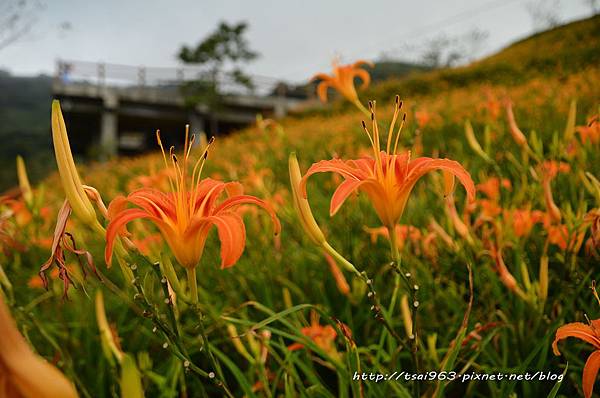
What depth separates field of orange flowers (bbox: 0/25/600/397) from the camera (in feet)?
1.84

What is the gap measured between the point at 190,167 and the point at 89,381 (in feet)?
13.2

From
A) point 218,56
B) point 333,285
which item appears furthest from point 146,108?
point 333,285

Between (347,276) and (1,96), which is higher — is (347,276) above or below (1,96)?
below

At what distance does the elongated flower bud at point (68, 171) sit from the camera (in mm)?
519

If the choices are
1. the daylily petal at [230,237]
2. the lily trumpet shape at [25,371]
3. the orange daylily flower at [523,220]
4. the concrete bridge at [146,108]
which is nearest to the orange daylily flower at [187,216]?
the daylily petal at [230,237]

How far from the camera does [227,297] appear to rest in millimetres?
1580

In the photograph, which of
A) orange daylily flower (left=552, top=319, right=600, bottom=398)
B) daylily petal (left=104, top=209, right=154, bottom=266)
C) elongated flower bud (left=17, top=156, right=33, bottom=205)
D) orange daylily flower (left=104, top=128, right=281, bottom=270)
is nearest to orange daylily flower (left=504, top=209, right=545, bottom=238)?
orange daylily flower (left=552, top=319, right=600, bottom=398)

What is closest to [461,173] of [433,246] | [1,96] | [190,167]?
[433,246]

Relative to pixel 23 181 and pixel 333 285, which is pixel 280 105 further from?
pixel 23 181

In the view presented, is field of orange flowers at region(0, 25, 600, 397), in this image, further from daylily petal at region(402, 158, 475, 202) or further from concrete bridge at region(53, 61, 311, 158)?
concrete bridge at region(53, 61, 311, 158)

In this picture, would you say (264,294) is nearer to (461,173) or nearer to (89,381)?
(89,381)

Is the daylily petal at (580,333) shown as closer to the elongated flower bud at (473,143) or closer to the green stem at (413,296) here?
the green stem at (413,296)

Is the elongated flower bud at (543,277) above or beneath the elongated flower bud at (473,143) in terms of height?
beneath

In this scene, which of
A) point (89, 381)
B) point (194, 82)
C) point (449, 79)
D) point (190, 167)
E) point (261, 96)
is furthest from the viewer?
point (261, 96)
